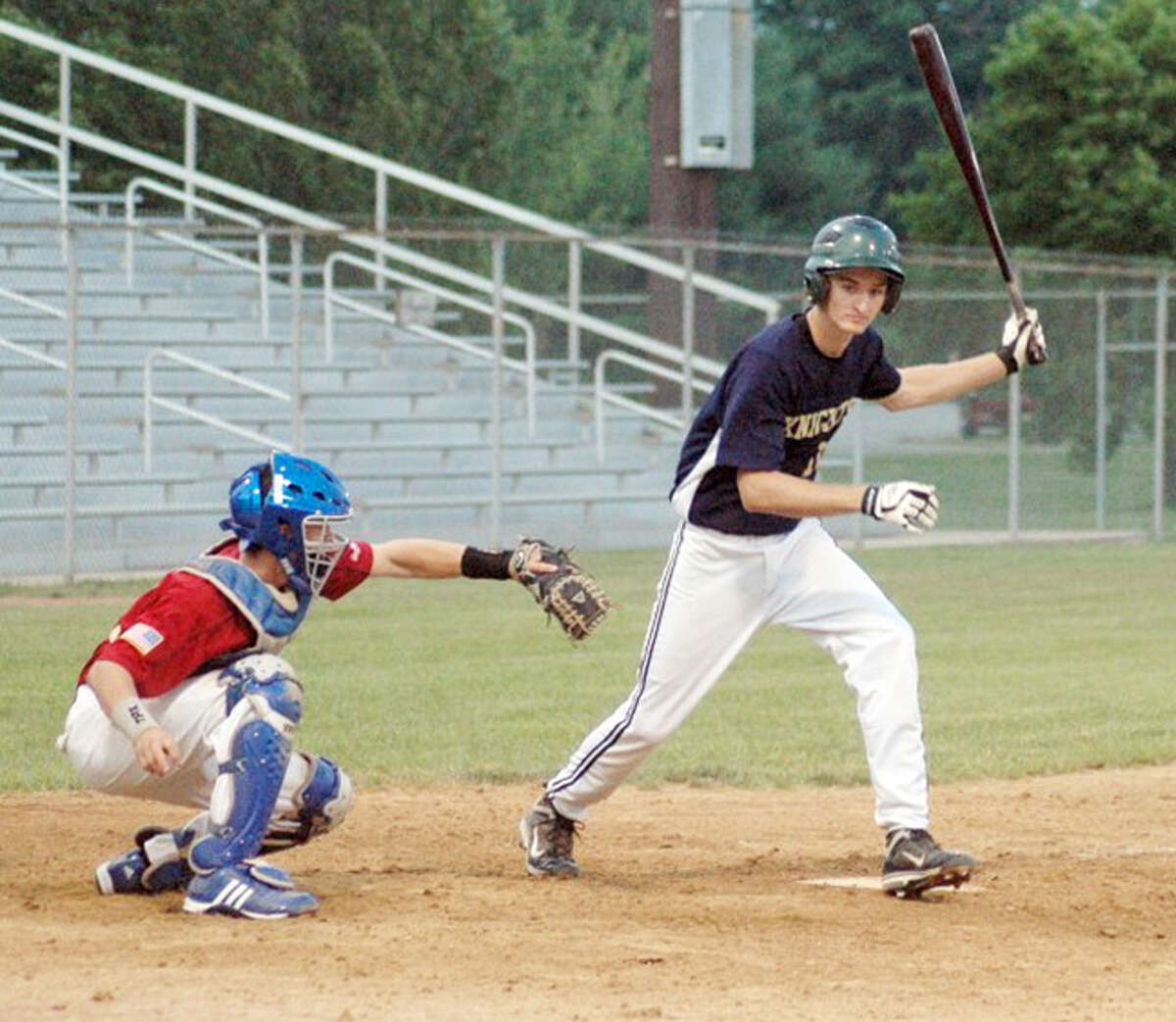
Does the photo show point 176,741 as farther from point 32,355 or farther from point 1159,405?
point 1159,405

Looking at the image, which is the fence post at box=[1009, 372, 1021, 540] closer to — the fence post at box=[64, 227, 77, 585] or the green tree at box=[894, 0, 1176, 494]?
the green tree at box=[894, 0, 1176, 494]

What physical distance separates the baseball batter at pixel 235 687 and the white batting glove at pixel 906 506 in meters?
0.98

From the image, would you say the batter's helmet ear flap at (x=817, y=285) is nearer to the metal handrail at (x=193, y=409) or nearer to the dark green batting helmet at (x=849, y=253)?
the dark green batting helmet at (x=849, y=253)

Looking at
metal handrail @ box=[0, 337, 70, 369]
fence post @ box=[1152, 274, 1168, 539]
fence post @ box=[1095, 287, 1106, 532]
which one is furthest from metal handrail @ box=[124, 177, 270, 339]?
fence post @ box=[1152, 274, 1168, 539]

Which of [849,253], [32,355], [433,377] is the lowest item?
[433,377]

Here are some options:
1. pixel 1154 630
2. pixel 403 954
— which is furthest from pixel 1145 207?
pixel 403 954

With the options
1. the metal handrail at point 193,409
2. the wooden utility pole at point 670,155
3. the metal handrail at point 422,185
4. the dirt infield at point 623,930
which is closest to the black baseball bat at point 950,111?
the dirt infield at point 623,930

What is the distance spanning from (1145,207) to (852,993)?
26.6 meters

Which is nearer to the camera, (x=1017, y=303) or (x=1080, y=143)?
(x=1017, y=303)

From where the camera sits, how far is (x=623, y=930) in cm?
617

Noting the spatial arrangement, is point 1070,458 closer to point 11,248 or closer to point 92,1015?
point 11,248

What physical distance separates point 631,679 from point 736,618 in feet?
18.9

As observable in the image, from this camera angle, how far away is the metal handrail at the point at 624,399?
21328mm

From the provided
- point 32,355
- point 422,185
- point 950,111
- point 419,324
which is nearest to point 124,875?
point 950,111
